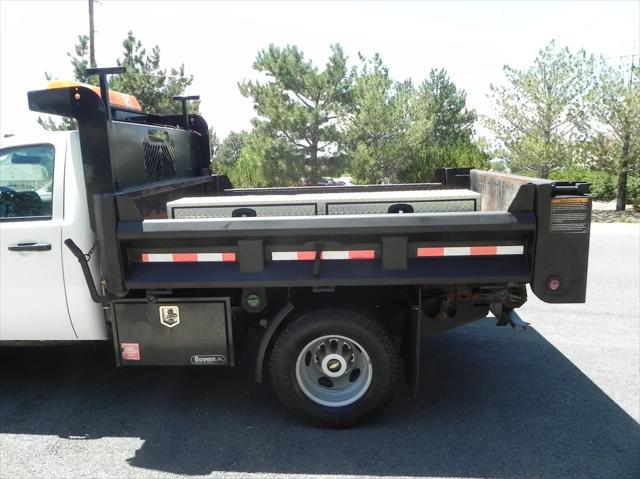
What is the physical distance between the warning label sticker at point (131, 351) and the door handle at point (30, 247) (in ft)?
2.57

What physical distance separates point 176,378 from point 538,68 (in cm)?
1818

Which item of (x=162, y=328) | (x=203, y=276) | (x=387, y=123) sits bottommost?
(x=162, y=328)

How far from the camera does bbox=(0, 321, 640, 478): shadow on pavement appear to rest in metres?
3.08

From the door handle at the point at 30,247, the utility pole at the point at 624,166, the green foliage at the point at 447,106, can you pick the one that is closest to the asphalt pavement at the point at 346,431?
the door handle at the point at 30,247

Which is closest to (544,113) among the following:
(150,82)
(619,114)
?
(619,114)

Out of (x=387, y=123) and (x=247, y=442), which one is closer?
(x=247, y=442)

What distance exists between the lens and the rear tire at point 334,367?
131 inches

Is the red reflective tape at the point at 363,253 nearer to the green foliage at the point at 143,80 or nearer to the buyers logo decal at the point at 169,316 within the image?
the buyers logo decal at the point at 169,316

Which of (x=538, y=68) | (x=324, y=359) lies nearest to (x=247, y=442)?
(x=324, y=359)

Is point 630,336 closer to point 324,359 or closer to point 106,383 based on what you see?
point 324,359

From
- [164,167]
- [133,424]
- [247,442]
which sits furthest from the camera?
[164,167]

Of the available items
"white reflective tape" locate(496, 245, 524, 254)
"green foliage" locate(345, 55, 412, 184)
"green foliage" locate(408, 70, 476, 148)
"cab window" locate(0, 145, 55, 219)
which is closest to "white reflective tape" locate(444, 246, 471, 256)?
"white reflective tape" locate(496, 245, 524, 254)

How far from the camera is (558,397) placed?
3814 millimetres

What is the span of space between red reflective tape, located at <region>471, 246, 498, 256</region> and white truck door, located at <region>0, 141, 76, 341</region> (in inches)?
101
